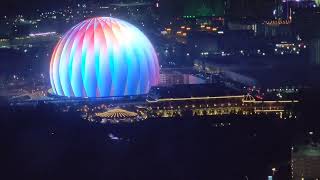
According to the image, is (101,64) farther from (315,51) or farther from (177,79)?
(315,51)

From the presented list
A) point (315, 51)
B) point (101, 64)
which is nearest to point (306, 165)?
point (101, 64)

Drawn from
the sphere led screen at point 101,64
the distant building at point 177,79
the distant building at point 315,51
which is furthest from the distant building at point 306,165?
the distant building at point 315,51

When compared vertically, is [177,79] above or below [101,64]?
below

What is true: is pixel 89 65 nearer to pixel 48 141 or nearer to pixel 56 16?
pixel 48 141

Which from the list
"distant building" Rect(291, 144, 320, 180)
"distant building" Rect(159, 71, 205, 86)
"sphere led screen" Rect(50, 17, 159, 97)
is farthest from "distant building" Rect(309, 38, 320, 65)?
"distant building" Rect(291, 144, 320, 180)

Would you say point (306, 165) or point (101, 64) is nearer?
point (306, 165)
